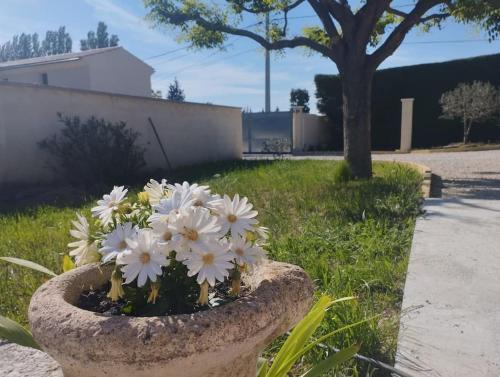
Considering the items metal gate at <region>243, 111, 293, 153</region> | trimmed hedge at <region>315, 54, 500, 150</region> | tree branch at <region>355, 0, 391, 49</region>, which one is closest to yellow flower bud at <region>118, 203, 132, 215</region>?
tree branch at <region>355, 0, 391, 49</region>

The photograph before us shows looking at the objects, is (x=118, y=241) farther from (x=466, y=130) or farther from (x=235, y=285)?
(x=466, y=130)

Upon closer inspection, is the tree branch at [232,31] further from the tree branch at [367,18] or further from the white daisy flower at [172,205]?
the white daisy flower at [172,205]

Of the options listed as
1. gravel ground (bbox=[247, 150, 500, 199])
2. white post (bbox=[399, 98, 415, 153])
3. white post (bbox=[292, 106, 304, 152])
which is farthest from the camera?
white post (bbox=[292, 106, 304, 152])

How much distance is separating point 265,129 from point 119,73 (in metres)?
8.02

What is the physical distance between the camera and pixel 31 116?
7.72 m

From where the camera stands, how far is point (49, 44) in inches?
2024

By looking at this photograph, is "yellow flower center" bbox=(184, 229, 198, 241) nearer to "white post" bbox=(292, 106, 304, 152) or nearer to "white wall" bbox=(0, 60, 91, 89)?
"white post" bbox=(292, 106, 304, 152)

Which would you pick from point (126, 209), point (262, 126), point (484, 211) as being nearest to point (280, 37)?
point (484, 211)

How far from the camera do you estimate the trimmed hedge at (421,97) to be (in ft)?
59.0

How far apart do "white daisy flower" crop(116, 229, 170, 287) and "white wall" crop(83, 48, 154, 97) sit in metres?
20.0

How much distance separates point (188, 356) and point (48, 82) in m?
21.0

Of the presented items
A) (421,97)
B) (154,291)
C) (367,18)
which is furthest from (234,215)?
(421,97)

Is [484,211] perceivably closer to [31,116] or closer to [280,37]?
[280,37]

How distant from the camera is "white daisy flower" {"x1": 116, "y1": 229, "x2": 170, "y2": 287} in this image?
1.15 metres
